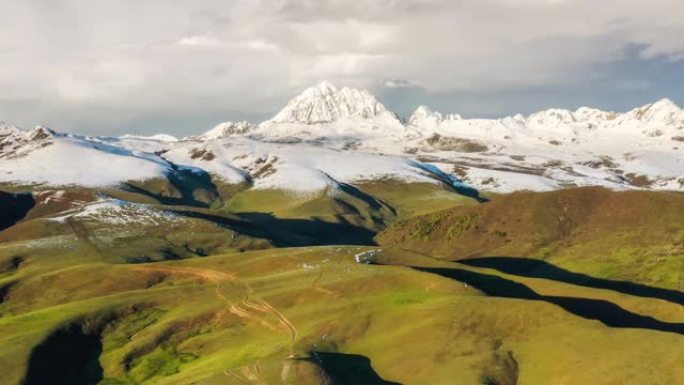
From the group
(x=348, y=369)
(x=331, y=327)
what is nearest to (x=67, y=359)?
(x=331, y=327)

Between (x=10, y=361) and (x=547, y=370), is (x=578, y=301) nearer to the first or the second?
(x=547, y=370)

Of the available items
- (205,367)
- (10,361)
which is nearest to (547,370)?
(205,367)

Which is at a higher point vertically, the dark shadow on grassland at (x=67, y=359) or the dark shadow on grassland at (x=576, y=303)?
the dark shadow on grassland at (x=576, y=303)

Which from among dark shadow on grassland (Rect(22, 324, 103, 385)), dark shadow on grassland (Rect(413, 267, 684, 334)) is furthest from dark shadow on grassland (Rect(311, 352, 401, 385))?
dark shadow on grassland (Rect(22, 324, 103, 385))

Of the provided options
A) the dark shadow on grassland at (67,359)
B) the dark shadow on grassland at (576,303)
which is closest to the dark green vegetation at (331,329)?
the dark shadow on grassland at (67,359)

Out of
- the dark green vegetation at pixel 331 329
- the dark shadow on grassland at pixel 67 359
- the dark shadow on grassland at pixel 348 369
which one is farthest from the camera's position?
the dark shadow on grassland at pixel 67 359

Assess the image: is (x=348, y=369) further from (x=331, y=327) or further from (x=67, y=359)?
(x=67, y=359)

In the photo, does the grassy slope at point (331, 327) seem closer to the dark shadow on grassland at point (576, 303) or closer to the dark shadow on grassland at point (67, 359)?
the dark shadow on grassland at point (67, 359)
